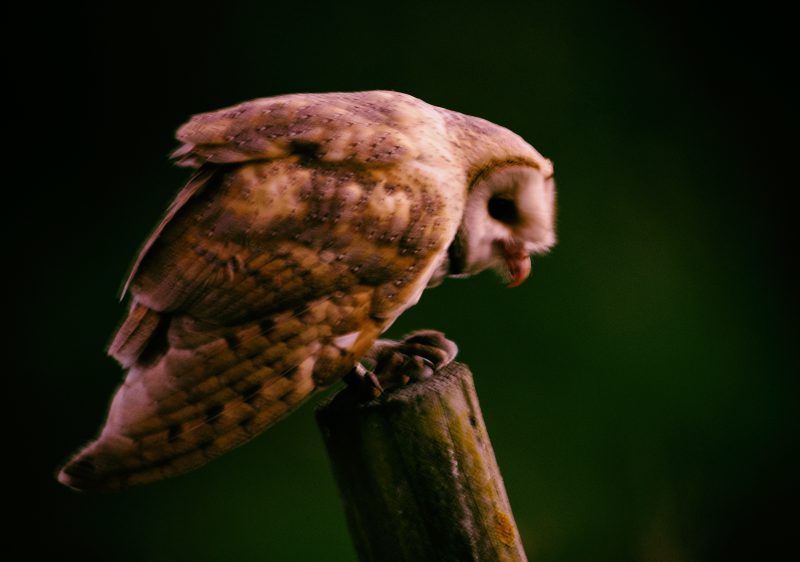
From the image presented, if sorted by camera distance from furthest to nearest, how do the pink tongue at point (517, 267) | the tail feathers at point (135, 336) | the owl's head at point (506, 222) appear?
the pink tongue at point (517, 267)
the owl's head at point (506, 222)
the tail feathers at point (135, 336)

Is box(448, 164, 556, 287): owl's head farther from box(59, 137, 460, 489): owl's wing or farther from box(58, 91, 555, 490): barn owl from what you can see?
box(59, 137, 460, 489): owl's wing

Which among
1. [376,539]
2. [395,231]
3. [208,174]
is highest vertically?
[208,174]

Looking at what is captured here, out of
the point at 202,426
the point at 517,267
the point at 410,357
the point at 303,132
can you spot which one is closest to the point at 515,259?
the point at 517,267

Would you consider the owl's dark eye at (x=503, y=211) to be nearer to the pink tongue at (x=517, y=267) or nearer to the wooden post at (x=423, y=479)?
the pink tongue at (x=517, y=267)

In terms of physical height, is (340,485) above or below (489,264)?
below

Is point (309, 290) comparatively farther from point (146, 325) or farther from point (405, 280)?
point (146, 325)

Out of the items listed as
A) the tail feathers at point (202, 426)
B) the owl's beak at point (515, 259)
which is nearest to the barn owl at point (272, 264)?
the tail feathers at point (202, 426)

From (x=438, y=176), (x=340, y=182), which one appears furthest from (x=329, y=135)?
(x=438, y=176)
